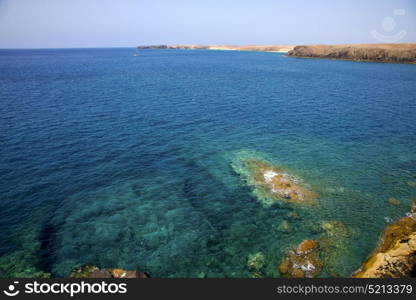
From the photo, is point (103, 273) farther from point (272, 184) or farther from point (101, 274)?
point (272, 184)

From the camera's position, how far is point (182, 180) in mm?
34500

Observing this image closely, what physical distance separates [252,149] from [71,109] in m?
45.3

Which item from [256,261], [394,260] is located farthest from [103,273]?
[394,260]

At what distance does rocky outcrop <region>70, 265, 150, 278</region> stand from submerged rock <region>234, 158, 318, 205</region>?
54.0 feet

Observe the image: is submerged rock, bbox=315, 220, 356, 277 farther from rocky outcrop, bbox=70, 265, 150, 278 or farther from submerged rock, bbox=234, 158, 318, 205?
rocky outcrop, bbox=70, 265, 150, 278

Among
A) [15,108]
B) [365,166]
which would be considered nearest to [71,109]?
[15,108]

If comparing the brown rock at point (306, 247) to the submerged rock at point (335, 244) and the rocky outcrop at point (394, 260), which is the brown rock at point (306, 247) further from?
the rocky outcrop at point (394, 260)

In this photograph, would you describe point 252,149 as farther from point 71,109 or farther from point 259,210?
point 71,109

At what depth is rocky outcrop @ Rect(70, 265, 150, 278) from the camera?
19844 mm

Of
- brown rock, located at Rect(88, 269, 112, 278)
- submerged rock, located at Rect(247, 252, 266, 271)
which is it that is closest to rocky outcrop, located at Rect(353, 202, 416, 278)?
submerged rock, located at Rect(247, 252, 266, 271)

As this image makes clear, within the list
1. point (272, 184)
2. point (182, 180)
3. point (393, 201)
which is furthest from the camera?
point (182, 180)

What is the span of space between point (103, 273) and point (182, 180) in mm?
16235

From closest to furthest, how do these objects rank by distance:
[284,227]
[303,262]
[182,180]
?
1. [303,262]
2. [284,227]
3. [182,180]

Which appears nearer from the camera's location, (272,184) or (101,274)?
(101,274)
